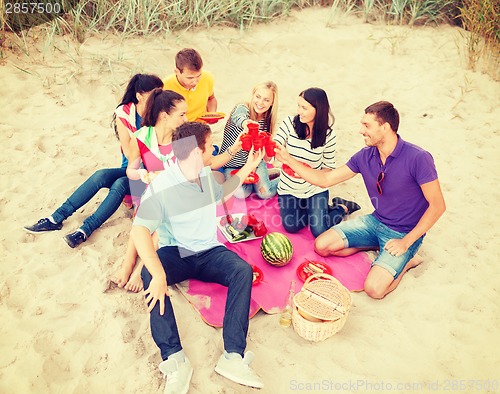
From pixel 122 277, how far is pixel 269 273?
4.00 feet

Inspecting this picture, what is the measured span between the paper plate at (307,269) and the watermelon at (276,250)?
14 centimetres

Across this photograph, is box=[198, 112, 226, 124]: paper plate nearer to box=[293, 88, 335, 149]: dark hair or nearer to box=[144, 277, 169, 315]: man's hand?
box=[293, 88, 335, 149]: dark hair

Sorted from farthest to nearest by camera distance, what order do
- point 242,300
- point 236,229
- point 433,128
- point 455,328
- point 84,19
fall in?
point 84,19 < point 433,128 < point 236,229 < point 455,328 < point 242,300

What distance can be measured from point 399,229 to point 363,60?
156 inches

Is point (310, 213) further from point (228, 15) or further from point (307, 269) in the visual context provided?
point (228, 15)

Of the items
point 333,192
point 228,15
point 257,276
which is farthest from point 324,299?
A: point 228,15

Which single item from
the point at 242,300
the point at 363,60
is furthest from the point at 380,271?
the point at 363,60

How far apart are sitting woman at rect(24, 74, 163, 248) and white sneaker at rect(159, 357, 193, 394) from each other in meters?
1.59

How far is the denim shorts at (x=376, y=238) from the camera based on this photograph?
12.5 feet

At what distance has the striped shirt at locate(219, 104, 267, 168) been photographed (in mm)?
4559

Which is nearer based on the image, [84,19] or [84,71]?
[84,71]

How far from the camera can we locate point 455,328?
341cm

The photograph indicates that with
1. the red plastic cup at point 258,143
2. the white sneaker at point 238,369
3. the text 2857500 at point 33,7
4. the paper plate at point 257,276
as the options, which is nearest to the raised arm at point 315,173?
the red plastic cup at point 258,143

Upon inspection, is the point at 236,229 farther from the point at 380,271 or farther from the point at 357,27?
the point at 357,27
